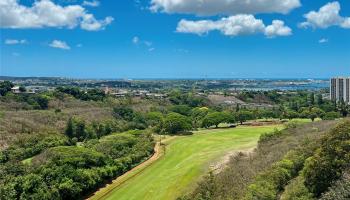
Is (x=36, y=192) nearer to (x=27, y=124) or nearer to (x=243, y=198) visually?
(x=243, y=198)

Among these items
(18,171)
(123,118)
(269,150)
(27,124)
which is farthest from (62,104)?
(269,150)

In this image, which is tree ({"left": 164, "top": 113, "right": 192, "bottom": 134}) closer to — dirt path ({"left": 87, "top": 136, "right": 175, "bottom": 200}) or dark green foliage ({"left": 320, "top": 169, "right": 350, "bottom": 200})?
dirt path ({"left": 87, "top": 136, "right": 175, "bottom": 200})

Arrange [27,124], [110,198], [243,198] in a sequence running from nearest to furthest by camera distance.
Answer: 1. [243,198]
2. [110,198]
3. [27,124]

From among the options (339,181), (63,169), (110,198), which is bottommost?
(110,198)

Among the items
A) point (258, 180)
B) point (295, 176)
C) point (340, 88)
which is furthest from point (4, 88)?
point (340, 88)

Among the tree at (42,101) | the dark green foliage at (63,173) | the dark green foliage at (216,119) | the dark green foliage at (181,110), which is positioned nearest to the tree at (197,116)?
the dark green foliage at (216,119)

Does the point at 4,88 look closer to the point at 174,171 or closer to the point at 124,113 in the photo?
the point at 124,113

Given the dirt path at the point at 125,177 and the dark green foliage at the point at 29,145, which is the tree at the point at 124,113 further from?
the dirt path at the point at 125,177
